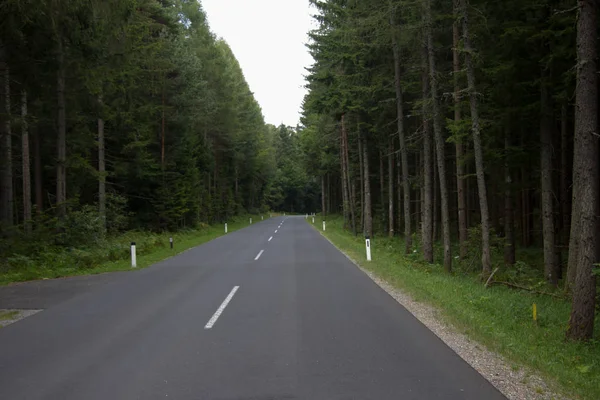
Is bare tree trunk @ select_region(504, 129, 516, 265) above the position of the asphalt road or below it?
above

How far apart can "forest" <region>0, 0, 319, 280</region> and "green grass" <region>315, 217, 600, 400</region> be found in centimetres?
1132

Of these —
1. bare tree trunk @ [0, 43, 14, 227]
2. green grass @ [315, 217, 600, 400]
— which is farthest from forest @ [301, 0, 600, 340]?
bare tree trunk @ [0, 43, 14, 227]

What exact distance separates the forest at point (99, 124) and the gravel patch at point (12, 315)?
474 centimetres

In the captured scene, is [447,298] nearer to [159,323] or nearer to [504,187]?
[159,323]

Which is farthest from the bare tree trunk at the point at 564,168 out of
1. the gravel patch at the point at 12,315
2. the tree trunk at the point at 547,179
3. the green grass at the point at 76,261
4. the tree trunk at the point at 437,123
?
the green grass at the point at 76,261

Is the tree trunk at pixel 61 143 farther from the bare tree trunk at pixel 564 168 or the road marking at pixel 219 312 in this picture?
the bare tree trunk at pixel 564 168

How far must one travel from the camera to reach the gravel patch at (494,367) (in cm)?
462

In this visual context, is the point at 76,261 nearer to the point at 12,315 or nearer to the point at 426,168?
the point at 12,315

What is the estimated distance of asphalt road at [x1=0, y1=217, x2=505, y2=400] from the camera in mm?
4730

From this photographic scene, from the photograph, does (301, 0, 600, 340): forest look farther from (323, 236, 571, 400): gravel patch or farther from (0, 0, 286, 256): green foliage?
(0, 0, 286, 256): green foliage

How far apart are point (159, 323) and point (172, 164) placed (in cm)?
2308

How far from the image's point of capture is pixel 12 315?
27.2ft

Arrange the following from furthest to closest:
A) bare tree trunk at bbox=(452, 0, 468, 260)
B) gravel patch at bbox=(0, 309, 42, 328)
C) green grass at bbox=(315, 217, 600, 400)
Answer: bare tree trunk at bbox=(452, 0, 468, 260) < gravel patch at bbox=(0, 309, 42, 328) < green grass at bbox=(315, 217, 600, 400)

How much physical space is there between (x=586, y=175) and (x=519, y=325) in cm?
264
